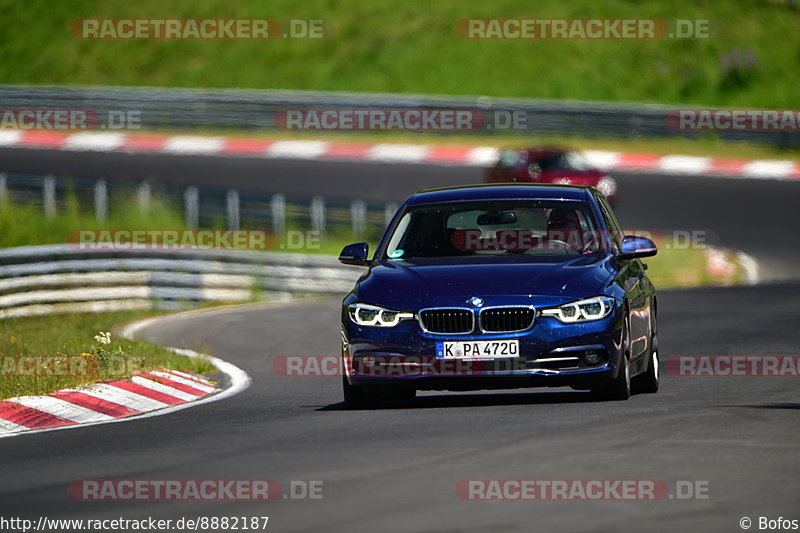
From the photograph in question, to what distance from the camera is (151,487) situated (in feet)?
25.4

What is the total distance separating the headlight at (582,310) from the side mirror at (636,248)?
3.23ft

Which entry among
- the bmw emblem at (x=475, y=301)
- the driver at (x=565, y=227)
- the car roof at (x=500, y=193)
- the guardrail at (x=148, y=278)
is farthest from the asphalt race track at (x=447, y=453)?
the guardrail at (x=148, y=278)

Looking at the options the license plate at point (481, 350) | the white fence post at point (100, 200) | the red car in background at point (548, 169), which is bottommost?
the license plate at point (481, 350)

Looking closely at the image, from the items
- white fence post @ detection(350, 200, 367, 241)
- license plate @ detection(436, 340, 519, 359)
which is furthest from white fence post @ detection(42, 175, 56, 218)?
license plate @ detection(436, 340, 519, 359)

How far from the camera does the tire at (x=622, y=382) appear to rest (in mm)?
10695

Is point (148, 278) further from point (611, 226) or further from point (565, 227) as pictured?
point (565, 227)

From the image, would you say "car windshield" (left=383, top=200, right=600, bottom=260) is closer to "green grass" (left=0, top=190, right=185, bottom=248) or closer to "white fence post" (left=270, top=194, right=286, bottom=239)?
"green grass" (left=0, top=190, right=185, bottom=248)

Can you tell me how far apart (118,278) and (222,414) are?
12341 millimetres

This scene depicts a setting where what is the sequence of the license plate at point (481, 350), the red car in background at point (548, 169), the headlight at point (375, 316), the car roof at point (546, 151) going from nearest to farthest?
1. the license plate at point (481, 350)
2. the headlight at point (375, 316)
3. the red car in background at point (548, 169)
4. the car roof at point (546, 151)

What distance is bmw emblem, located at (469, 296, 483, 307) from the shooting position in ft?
34.1

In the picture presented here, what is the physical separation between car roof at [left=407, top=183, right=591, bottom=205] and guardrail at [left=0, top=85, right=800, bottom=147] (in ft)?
83.6

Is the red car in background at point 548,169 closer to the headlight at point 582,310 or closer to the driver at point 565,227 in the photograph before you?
the driver at point 565,227

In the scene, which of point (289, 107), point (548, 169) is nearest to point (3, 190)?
point (548, 169)

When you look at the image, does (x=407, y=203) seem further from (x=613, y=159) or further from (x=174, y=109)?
(x=174, y=109)
